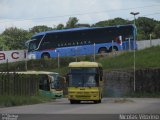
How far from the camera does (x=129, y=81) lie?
71.6 m

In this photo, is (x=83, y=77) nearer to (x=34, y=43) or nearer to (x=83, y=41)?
(x=83, y=41)

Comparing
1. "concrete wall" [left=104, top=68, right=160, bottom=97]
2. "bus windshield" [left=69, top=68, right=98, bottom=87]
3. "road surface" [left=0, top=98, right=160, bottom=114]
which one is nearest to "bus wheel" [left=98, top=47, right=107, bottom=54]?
"concrete wall" [left=104, top=68, right=160, bottom=97]

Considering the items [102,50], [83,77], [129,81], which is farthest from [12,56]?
[83,77]

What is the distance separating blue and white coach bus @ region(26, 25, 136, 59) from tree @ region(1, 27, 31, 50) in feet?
147

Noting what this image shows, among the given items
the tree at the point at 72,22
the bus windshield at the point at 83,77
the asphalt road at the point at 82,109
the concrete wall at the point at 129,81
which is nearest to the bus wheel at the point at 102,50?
the concrete wall at the point at 129,81

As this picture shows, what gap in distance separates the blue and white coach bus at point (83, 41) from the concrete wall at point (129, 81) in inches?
329

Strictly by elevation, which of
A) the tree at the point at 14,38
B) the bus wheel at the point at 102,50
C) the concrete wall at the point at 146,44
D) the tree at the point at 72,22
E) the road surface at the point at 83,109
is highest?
the tree at the point at 72,22

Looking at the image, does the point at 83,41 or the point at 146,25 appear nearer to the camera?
the point at 83,41

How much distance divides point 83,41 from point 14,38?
52.4 metres

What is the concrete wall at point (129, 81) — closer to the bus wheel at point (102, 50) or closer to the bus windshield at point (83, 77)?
the bus wheel at point (102, 50)

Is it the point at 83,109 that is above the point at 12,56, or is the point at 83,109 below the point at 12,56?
below

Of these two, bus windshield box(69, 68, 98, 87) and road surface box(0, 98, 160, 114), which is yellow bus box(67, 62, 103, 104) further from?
road surface box(0, 98, 160, 114)

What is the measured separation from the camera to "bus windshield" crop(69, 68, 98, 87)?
4434cm

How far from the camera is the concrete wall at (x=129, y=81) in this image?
230 ft
